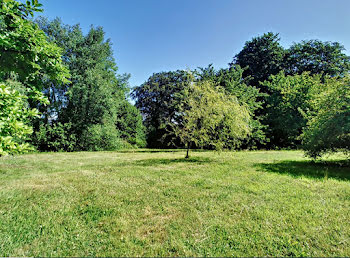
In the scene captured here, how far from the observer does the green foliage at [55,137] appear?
16.1 metres

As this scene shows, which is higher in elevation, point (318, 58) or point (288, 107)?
point (318, 58)

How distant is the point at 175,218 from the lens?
3.04 m

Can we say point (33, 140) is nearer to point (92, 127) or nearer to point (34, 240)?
point (92, 127)

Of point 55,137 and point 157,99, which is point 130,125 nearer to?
point 157,99

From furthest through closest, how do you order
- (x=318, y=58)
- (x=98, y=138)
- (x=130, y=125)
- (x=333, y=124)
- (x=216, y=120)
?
(x=318, y=58) < (x=130, y=125) < (x=98, y=138) < (x=216, y=120) < (x=333, y=124)

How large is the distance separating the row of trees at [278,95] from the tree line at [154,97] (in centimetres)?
6

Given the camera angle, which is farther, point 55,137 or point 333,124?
point 55,137

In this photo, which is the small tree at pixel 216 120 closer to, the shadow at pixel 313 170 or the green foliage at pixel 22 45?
the shadow at pixel 313 170

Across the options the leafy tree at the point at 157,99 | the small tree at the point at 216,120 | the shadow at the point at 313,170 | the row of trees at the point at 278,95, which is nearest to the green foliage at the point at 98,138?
the row of trees at the point at 278,95

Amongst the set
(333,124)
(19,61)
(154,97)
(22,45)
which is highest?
(154,97)

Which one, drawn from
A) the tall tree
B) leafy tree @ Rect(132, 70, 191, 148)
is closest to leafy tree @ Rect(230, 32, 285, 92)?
leafy tree @ Rect(132, 70, 191, 148)

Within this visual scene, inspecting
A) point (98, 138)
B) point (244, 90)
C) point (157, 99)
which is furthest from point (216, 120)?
point (157, 99)

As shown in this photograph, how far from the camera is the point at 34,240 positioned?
95.7 inches

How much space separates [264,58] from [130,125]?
25.5 m
